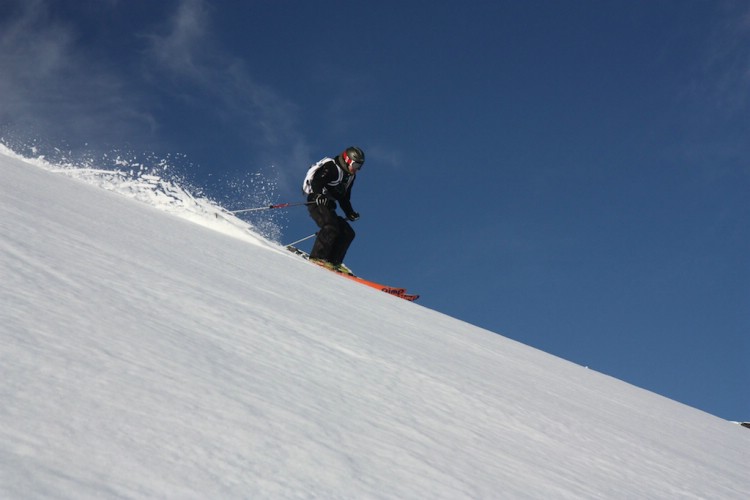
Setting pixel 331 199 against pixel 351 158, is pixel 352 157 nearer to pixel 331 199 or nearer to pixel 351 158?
pixel 351 158

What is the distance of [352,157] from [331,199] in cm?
74

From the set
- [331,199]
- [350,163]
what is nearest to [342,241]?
[331,199]

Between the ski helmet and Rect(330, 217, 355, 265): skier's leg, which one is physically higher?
the ski helmet

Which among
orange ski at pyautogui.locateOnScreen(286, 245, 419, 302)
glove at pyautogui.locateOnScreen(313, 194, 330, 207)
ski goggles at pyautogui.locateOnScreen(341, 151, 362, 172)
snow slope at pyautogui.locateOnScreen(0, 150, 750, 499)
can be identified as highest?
ski goggles at pyautogui.locateOnScreen(341, 151, 362, 172)

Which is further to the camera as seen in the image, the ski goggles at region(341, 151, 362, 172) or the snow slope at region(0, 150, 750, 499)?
the ski goggles at region(341, 151, 362, 172)

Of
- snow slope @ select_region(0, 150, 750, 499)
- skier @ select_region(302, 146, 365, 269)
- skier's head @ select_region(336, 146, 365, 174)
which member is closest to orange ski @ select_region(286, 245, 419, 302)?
skier @ select_region(302, 146, 365, 269)

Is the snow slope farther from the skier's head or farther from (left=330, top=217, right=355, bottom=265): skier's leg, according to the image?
the skier's head

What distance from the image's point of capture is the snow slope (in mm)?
997

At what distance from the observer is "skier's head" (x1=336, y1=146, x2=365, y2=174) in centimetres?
986

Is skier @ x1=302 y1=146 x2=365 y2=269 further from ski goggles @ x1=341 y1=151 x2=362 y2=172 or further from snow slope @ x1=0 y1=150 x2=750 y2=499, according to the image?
snow slope @ x1=0 y1=150 x2=750 y2=499

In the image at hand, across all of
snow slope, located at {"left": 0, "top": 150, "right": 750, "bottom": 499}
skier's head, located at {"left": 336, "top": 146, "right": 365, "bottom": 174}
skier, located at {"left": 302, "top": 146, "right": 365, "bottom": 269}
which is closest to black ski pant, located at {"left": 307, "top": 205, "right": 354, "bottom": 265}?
skier, located at {"left": 302, "top": 146, "right": 365, "bottom": 269}

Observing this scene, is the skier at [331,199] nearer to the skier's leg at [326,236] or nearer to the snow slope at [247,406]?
the skier's leg at [326,236]

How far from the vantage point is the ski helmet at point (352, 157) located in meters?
9.86

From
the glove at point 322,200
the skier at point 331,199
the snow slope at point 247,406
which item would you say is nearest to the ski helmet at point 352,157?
the skier at point 331,199
